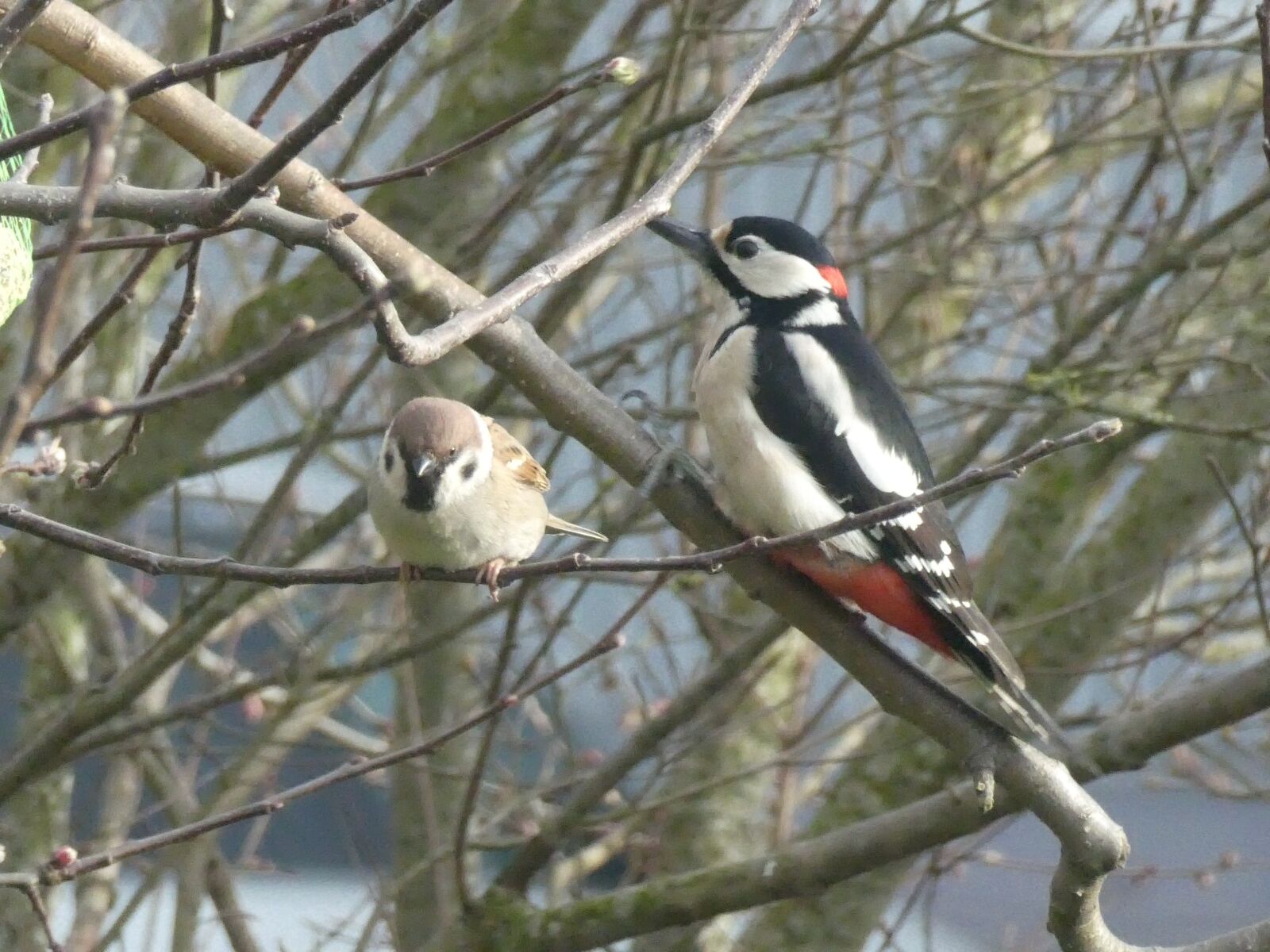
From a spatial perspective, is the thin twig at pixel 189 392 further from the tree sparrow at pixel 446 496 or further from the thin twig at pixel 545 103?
the tree sparrow at pixel 446 496

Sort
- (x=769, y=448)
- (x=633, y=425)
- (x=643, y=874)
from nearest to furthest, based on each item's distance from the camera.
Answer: (x=633, y=425)
(x=769, y=448)
(x=643, y=874)

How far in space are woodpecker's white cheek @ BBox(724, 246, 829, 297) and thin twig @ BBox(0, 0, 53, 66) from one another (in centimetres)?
224

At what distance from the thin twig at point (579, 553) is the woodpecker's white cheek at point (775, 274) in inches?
68.4

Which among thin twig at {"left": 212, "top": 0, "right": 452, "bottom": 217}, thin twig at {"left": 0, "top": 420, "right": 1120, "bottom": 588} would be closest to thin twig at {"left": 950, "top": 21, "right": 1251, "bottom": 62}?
thin twig at {"left": 0, "top": 420, "right": 1120, "bottom": 588}

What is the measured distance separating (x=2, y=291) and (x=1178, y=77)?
12.5 ft

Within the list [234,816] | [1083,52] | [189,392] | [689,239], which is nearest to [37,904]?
[234,816]

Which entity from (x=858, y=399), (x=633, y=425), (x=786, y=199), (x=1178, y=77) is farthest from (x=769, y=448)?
(x=786, y=199)

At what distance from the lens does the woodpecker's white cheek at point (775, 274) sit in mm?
3732

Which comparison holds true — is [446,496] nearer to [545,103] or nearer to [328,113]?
[545,103]

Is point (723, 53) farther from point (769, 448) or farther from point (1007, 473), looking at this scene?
point (1007, 473)

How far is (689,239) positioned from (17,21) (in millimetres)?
2251

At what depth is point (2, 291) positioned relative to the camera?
2.03 meters

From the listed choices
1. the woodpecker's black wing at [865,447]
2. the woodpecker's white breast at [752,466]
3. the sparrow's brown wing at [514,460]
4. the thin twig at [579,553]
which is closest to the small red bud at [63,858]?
the thin twig at [579,553]

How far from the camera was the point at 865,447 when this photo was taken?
11.5ft
